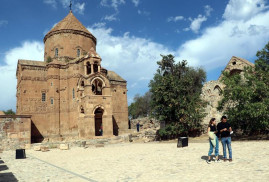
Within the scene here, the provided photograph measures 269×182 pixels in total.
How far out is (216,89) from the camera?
2398cm

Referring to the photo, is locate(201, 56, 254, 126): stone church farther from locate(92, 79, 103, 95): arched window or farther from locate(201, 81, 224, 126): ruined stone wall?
locate(92, 79, 103, 95): arched window

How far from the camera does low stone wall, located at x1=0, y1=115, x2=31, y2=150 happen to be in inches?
964

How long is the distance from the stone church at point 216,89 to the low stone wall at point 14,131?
19260 millimetres

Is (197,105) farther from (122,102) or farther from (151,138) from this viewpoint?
(122,102)

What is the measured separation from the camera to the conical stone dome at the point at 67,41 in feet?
109

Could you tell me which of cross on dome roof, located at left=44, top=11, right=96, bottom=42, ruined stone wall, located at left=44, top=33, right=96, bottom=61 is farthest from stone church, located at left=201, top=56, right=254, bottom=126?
cross on dome roof, located at left=44, top=11, right=96, bottom=42

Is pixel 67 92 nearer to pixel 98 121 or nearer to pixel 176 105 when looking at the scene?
pixel 98 121

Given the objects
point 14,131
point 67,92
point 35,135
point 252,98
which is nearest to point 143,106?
point 67,92

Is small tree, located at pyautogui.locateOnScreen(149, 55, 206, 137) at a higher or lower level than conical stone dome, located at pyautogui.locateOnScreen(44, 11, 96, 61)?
lower

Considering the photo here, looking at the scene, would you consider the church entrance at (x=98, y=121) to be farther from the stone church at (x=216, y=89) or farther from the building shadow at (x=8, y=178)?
the building shadow at (x=8, y=178)

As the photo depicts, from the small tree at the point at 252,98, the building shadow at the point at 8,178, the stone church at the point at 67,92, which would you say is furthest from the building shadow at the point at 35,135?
the small tree at the point at 252,98

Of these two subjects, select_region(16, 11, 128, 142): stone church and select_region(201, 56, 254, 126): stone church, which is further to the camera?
select_region(16, 11, 128, 142): stone church

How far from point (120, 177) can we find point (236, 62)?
67.1ft

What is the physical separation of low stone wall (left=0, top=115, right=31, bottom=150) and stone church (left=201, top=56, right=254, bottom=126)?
19260 mm
